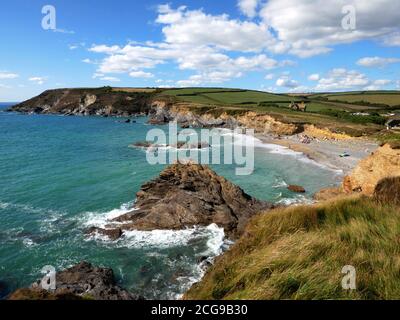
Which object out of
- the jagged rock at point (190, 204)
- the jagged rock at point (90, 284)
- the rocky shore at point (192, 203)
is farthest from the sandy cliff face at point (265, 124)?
the jagged rock at point (90, 284)

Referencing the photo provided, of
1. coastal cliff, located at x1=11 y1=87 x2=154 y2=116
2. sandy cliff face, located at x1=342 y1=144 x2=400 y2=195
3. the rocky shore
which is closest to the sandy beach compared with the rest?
the rocky shore

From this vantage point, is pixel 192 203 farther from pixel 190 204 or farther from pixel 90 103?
pixel 90 103

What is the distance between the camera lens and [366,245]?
361 inches

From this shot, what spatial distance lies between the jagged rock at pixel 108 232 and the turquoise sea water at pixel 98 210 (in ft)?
2.27

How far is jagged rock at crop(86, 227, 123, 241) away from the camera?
1012 inches

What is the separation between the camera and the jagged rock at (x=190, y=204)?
26.9 meters

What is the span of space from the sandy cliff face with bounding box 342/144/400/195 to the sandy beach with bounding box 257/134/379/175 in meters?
19.1

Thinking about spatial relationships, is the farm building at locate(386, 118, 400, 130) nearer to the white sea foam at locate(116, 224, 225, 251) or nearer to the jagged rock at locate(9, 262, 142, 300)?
the white sea foam at locate(116, 224, 225, 251)

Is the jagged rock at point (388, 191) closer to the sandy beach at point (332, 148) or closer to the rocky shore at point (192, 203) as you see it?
the rocky shore at point (192, 203)

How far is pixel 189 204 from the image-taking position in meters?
28.1

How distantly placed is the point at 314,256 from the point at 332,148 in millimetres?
63451

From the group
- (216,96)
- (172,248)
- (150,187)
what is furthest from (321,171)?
(216,96)

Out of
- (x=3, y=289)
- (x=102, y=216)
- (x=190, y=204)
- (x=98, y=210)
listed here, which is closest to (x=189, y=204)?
(x=190, y=204)
